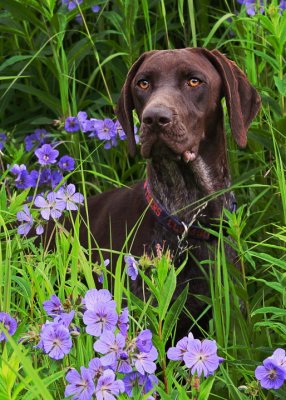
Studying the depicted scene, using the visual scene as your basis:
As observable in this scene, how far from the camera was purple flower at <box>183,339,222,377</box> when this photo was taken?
7.73 feet

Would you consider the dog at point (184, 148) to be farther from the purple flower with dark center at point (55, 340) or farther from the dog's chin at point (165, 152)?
the purple flower with dark center at point (55, 340)

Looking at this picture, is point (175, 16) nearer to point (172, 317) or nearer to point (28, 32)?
point (28, 32)

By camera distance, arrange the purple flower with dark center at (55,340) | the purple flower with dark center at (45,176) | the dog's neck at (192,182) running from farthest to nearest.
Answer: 1. the purple flower with dark center at (45,176)
2. the dog's neck at (192,182)
3. the purple flower with dark center at (55,340)

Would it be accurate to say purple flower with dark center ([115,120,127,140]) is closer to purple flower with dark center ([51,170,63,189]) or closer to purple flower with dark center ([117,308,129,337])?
purple flower with dark center ([51,170,63,189])

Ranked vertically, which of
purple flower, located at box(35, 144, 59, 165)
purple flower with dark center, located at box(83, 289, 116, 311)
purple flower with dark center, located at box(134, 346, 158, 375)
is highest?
purple flower with dark center, located at box(83, 289, 116, 311)

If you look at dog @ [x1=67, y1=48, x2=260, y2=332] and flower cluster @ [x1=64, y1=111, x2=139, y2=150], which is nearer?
dog @ [x1=67, y1=48, x2=260, y2=332]

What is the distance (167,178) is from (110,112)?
1273 mm

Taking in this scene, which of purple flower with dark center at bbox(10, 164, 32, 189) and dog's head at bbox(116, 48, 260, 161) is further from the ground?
dog's head at bbox(116, 48, 260, 161)

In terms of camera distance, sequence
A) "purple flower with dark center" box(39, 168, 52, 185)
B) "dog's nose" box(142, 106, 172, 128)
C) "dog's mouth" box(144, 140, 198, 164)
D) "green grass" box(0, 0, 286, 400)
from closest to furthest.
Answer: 1. "green grass" box(0, 0, 286, 400)
2. "dog's nose" box(142, 106, 172, 128)
3. "dog's mouth" box(144, 140, 198, 164)
4. "purple flower with dark center" box(39, 168, 52, 185)

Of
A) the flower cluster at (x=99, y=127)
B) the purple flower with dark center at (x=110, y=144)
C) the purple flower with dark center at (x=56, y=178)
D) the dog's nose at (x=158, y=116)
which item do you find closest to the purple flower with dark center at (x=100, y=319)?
the dog's nose at (x=158, y=116)

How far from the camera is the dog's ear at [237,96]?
4.21 metres

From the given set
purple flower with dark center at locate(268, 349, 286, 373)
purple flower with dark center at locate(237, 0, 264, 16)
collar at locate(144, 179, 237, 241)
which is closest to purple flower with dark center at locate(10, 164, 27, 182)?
collar at locate(144, 179, 237, 241)

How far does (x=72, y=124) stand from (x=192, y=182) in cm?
81

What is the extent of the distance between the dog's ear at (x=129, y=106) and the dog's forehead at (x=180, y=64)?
15 cm
